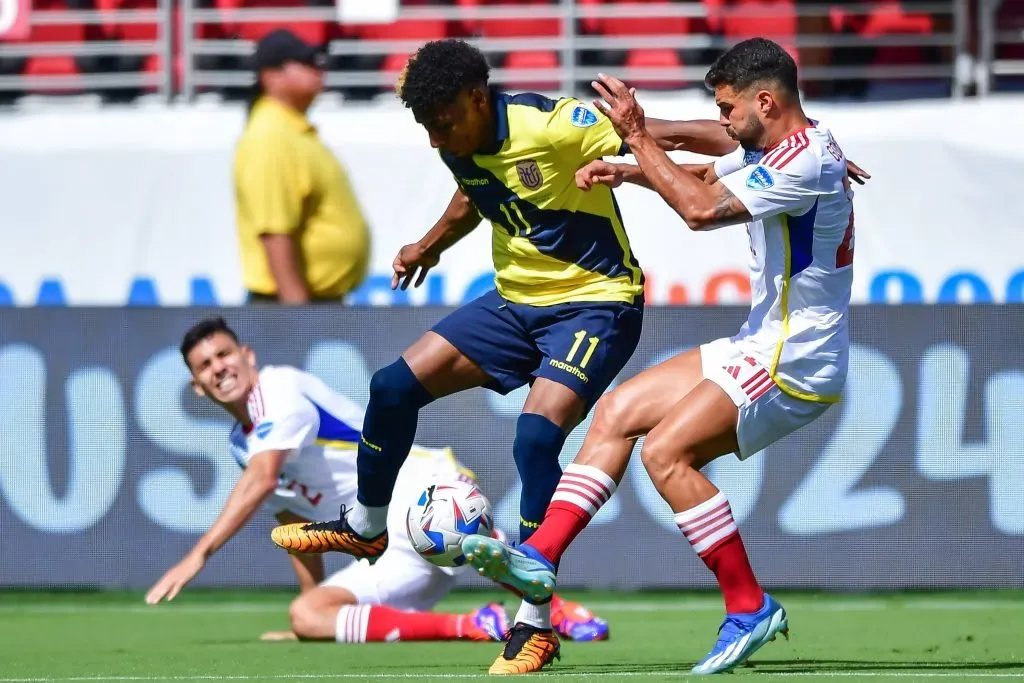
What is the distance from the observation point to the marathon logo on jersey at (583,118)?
5.32 m

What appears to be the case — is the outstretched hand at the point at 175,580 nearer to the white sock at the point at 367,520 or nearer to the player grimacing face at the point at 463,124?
the white sock at the point at 367,520

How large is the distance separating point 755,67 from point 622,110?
0.44m

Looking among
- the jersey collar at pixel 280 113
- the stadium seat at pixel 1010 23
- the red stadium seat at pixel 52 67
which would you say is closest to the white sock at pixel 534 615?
the jersey collar at pixel 280 113

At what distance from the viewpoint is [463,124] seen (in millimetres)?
5230

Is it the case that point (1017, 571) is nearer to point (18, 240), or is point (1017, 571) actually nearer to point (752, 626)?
point (752, 626)

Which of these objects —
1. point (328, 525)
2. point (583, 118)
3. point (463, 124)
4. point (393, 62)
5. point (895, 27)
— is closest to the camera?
point (463, 124)

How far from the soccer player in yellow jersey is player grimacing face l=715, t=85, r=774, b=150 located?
14.0 inches

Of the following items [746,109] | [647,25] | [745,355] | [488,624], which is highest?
[647,25]

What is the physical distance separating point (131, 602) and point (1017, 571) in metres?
4.41

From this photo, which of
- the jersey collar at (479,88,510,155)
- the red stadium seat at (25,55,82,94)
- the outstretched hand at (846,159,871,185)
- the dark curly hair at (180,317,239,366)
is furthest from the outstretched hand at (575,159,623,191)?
the red stadium seat at (25,55,82,94)

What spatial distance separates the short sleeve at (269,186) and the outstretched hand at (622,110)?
341cm

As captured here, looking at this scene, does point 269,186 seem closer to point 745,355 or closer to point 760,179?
point 745,355

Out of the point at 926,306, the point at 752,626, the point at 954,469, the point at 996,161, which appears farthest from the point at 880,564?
the point at 996,161

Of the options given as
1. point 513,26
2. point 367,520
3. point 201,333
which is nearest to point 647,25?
point 513,26
